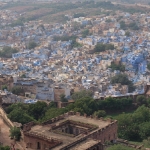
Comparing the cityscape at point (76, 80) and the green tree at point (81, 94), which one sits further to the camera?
the green tree at point (81, 94)

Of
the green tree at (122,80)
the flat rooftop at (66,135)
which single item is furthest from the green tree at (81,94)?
the flat rooftop at (66,135)

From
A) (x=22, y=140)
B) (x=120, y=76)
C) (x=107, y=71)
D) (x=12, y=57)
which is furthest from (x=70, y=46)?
(x=22, y=140)

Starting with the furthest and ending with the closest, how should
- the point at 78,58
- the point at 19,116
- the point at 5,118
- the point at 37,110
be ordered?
the point at 78,58 < the point at 37,110 < the point at 5,118 < the point at 19,116

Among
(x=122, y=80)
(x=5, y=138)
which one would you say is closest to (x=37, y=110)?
(x=5, y=138)

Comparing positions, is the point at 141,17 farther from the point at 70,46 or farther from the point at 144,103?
the point at 144,103

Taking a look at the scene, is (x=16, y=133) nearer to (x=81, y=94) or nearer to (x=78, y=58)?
(x=81, y=94)

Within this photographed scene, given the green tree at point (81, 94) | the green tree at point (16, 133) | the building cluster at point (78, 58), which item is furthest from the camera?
the building cluster at point (78, 58)

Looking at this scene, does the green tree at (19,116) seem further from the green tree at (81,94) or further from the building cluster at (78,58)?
the building cluster at (78,58)
